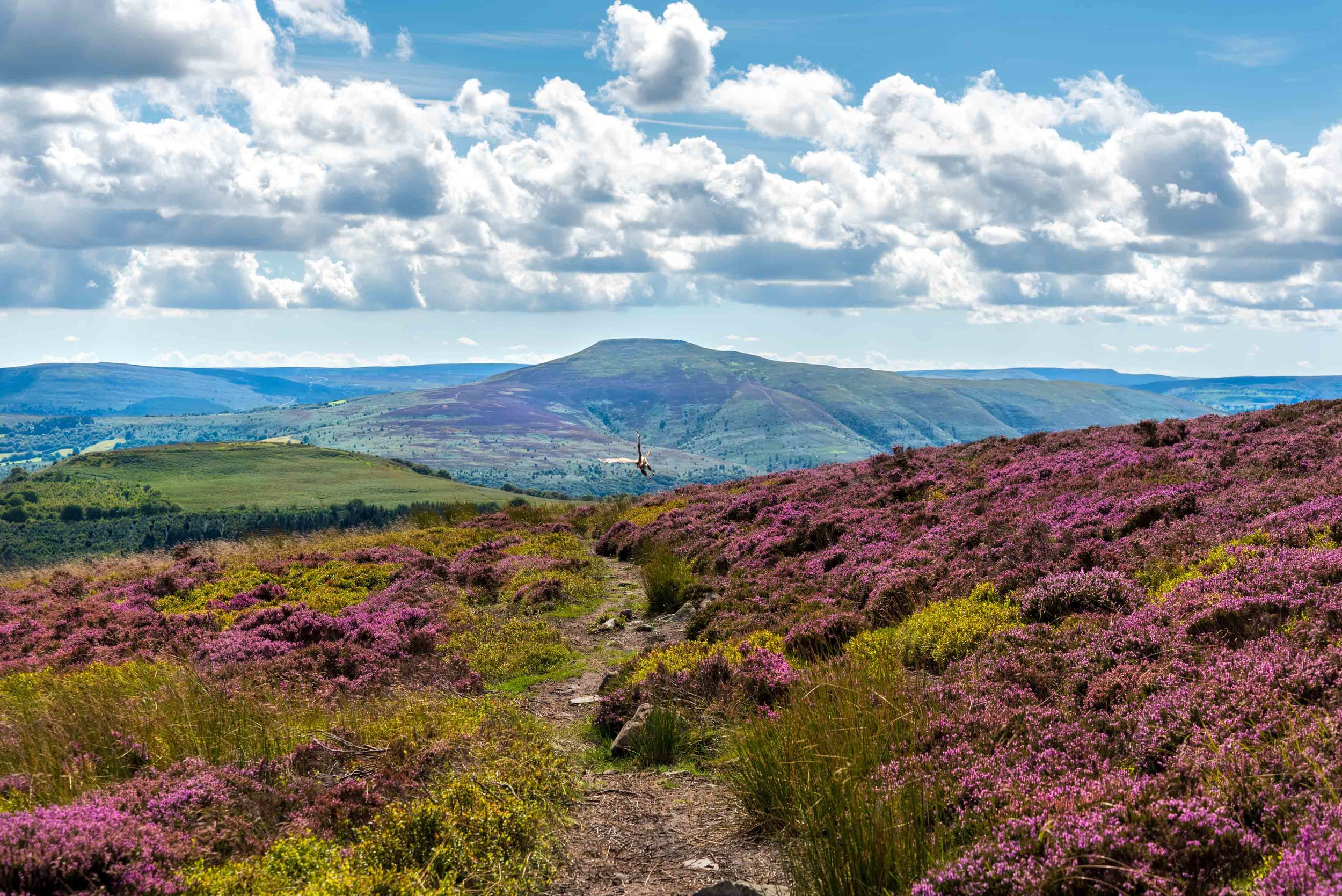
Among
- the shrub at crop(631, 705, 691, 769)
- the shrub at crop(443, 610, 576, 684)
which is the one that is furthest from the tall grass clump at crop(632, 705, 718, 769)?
the shrub at crop(443, 610, 576, 684)

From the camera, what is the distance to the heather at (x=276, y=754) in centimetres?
561

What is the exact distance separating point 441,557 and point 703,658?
53.1 feet

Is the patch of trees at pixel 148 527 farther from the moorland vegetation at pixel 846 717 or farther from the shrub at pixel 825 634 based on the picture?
the shrub at pixel 825 634

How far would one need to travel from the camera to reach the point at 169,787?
6.60 meters

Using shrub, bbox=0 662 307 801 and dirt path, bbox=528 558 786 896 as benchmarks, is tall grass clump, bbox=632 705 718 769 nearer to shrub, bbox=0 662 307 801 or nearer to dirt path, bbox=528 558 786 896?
dirt path, bbox=528 558 786 896

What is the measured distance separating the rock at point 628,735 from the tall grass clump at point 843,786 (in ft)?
5.51

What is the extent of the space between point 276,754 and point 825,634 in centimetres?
820

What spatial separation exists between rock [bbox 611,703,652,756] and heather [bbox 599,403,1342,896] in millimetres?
834

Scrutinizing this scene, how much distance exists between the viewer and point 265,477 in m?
167

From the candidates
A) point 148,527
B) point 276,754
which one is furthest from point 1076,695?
point 148,527

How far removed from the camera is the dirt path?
6.55m

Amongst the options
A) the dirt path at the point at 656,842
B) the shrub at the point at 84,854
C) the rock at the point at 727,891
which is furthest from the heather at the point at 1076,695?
the shrub at the point at 84,854

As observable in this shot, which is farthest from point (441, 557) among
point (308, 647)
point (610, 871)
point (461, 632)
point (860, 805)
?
point (860, 805)

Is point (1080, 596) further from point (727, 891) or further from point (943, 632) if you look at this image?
point (727, 891)
